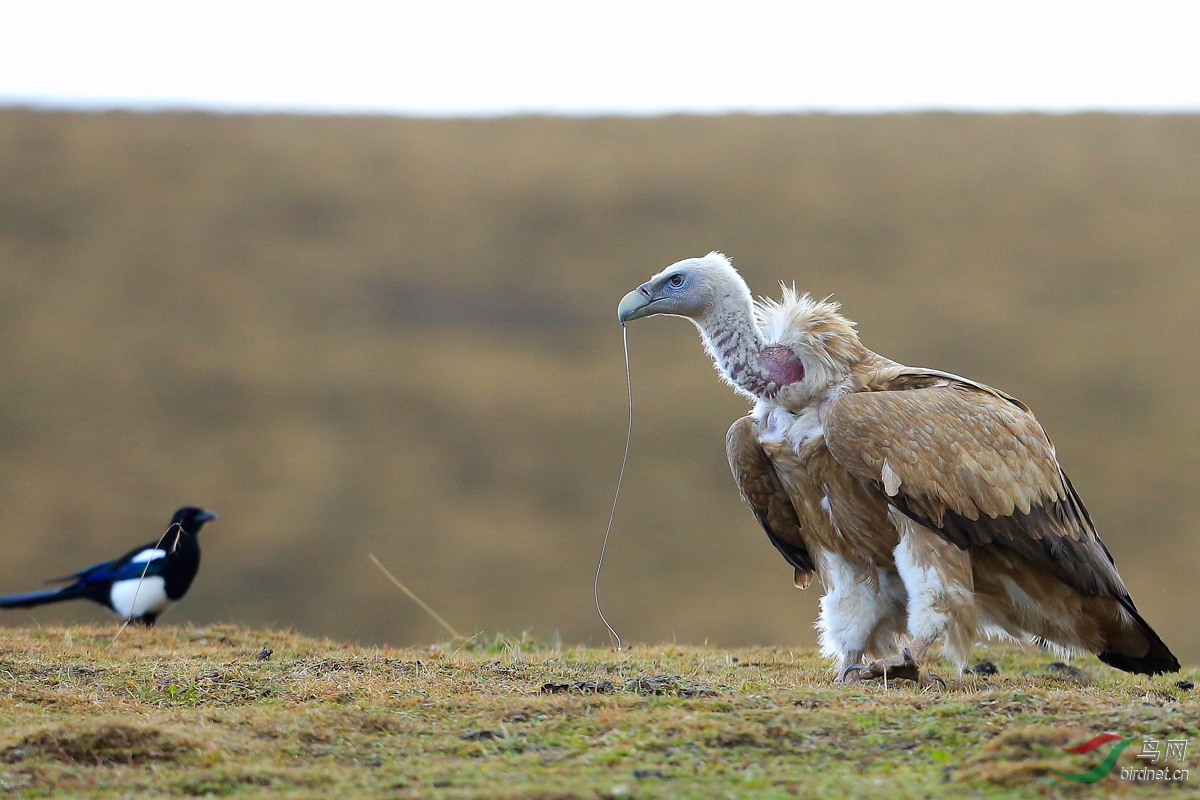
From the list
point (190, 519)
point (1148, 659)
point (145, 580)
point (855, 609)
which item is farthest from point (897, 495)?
point (190, 519)

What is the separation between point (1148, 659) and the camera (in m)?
7.87

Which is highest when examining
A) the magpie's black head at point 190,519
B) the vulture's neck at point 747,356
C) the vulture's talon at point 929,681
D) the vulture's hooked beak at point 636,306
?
the vulture's hooked beak at point 636,306

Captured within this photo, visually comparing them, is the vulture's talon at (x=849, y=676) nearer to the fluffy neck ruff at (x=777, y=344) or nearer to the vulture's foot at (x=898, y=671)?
the vulture's foot at (x=898, y=671)

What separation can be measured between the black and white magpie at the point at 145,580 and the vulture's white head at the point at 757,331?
15.2 ft

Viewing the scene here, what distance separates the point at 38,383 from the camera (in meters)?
29.7

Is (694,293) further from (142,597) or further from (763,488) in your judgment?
(142,597)

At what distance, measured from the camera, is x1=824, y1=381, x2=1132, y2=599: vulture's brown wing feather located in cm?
691

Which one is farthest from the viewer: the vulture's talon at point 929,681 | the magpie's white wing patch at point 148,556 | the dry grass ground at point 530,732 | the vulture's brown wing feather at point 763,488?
the magpie's white wing patch at point 148,556

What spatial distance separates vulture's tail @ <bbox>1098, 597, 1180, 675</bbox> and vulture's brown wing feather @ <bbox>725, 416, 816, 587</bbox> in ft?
6.13

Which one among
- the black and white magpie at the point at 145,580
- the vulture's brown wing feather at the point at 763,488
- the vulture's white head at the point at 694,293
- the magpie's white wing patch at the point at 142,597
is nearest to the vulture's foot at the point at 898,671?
the vulture's brown wing feather at the point at 763,488

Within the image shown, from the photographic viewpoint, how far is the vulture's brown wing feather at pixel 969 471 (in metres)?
6.91

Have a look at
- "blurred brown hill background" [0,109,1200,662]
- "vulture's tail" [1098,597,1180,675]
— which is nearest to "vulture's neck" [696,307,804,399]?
"vulture's tail" [1098,597,1180,675]

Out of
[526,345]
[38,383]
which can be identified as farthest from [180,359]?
[526,345]

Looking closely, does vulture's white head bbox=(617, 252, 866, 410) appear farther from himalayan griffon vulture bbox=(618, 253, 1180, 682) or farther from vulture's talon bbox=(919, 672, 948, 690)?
vulture's talon bbox=(919, 672, 948, 690)
